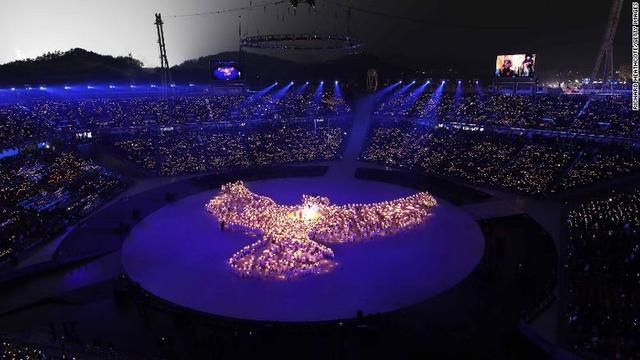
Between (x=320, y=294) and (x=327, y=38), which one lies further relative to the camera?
(x=327, y=38)

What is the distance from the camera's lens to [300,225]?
24.5 m

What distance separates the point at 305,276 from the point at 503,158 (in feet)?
84.3

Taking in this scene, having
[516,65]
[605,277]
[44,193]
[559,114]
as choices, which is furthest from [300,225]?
[516,65]

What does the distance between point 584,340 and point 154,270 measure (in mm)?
18535

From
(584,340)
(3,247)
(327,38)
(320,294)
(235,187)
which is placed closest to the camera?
(584,340)

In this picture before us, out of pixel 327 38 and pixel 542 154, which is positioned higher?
pixel 327 38

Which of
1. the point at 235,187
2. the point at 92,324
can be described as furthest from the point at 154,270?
the point at 235,187

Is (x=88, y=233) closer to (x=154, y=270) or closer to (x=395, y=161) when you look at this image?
(x=154, y=270)

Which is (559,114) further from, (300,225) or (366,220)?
(300,225)

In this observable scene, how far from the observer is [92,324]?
1748cm

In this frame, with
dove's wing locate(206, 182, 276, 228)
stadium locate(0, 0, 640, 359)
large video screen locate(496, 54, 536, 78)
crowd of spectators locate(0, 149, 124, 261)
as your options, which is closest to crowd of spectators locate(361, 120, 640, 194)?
stadium locate(0, 0, 640, 359)

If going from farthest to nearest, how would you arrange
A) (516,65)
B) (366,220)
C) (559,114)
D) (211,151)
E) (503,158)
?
(516,65), (211,151), (559,114), (503,158), (366,220)

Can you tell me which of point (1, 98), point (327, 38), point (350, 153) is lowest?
point (350, 153)

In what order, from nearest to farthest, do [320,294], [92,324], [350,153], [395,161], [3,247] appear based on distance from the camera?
[92,324], [320,294], [3,247], [395,161], [350,153]
